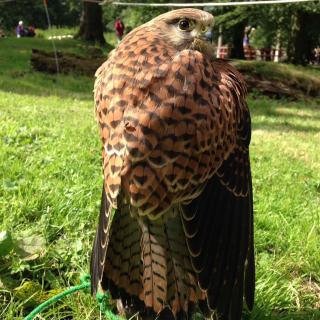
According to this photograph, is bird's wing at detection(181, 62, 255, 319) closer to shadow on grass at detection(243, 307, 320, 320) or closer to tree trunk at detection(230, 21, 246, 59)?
shadow on grass at detection(243, 307, 320, 320)

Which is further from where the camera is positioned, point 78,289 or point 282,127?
point 282,127

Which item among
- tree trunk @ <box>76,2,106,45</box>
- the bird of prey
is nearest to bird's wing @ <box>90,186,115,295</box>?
the bird of prey

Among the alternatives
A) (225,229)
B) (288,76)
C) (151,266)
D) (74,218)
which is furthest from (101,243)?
(288,76)

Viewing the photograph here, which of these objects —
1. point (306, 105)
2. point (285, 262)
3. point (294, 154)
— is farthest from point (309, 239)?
point (306, 105)

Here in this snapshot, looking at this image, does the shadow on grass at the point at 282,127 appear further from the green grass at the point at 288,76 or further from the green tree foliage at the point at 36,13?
the green tree foliage at the point at 36,13

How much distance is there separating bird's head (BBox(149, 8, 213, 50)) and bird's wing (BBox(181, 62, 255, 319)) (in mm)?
293

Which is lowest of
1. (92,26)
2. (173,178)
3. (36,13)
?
(36,13)

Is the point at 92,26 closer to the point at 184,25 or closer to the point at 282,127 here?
the point at 282,127

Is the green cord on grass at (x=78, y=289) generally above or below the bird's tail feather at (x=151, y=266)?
below

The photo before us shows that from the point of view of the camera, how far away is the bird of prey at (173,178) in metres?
1.62

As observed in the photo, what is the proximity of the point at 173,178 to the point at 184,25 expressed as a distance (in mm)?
703

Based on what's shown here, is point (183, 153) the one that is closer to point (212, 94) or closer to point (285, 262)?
point (212, 94)

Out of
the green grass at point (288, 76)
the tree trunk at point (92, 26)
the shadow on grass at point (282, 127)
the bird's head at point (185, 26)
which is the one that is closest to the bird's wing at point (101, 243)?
the bird's head at point (185, 26)

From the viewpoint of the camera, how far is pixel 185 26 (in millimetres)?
2016
